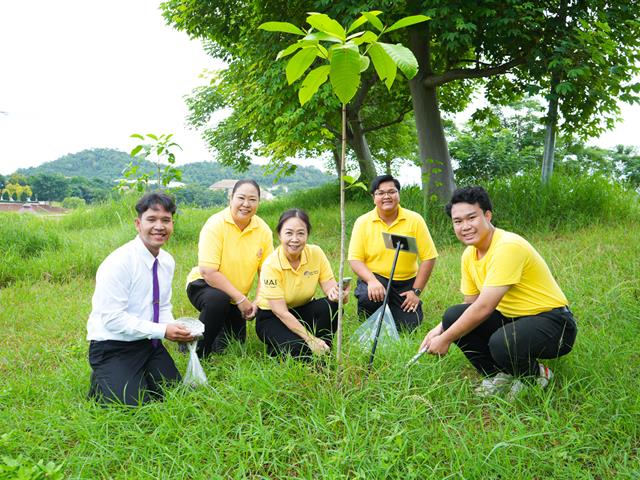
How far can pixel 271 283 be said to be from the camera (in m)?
3.43

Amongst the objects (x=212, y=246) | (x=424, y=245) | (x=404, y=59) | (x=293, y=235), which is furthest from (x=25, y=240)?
(x=404, y=59)

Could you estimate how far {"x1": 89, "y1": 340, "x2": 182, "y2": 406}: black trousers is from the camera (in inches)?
113

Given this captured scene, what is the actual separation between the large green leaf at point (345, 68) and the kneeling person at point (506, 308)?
1.30 meters

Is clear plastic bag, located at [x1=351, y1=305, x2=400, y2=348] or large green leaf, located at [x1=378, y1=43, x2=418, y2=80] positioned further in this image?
clear plastic bag, located at [x1=351, y1=305, x2=400, y2=348]

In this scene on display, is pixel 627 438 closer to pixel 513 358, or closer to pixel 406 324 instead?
pixel 513 358

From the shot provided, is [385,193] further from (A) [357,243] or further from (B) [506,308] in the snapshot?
(B) [506,308]

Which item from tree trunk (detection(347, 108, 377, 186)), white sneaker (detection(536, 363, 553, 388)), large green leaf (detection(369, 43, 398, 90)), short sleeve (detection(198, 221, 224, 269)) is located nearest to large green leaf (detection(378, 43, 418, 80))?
large green leaf (detection(369, 43, 398, 90))

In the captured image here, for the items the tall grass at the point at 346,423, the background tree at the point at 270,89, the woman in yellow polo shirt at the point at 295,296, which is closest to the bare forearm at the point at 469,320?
the tall grass at the point at 346,423

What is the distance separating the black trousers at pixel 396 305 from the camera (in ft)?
13.3

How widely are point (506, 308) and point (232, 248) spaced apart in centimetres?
197

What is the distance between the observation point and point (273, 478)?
7.28 ft

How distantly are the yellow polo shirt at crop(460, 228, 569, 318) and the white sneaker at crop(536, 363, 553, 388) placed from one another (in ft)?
1.05

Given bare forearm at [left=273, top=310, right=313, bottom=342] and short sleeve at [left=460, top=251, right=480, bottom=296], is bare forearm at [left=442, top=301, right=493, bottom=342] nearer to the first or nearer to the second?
short sleeve at [left=460, top=251, right=480, bottom=296]

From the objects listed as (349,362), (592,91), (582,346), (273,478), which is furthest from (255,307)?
(592,91)
